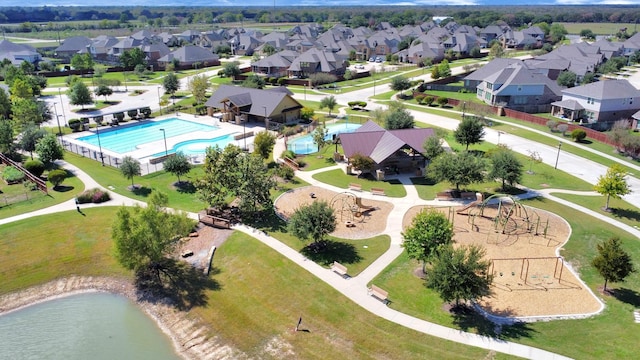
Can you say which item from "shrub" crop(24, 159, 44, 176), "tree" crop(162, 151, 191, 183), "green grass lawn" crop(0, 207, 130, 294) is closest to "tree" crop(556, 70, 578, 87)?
"tree" crop(162, 151, 191, 183)

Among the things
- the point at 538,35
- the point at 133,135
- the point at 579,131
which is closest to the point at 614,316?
the point at 579,131

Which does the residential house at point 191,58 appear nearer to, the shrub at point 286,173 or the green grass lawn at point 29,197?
the green grass lawn at point 29,197

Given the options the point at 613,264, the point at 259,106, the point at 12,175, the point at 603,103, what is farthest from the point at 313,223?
the point at 603,103

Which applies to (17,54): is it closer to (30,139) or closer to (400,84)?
(30,139)

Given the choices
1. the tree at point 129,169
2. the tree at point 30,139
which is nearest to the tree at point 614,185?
the tree at point 129,169

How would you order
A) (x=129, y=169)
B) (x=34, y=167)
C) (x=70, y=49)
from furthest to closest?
(x=70, y=49)
(x=34, y=167)
(x=129, y=169)

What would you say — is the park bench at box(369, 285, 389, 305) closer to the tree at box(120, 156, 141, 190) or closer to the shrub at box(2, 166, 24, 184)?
the tree at box(120, 156, 141, 190)
